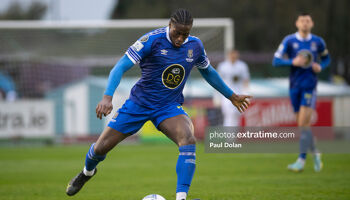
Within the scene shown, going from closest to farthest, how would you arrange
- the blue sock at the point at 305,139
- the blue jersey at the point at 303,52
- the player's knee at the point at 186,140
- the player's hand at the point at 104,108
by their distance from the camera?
1. the player's hand at the point at 104,108
2. the player's knee at the point at 186,140
3. the blue sock at the point at 305,139
4. the blue jersey at the point at 303,52

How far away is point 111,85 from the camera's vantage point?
6.60 meters

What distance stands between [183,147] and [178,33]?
4.39ft

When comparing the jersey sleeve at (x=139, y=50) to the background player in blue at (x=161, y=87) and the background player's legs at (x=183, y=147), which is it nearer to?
the background player in blue at (x=161, y=87)

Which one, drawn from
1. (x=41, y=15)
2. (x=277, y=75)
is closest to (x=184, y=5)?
(x=41, y=15)

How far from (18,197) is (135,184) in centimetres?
205

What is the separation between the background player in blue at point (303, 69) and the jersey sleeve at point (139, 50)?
480 cm

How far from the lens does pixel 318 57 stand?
38.2ft

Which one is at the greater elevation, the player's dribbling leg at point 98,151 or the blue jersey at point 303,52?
the blue jersey at point 303,52

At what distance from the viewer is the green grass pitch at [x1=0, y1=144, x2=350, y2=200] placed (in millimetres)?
8031

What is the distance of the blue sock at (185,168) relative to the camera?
6.54 metres

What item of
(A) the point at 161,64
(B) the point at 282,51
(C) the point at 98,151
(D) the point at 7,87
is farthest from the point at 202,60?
(D) the point at 7,87

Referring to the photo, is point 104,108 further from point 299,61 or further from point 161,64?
point 299,61

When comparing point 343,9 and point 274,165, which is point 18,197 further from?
point 343,9

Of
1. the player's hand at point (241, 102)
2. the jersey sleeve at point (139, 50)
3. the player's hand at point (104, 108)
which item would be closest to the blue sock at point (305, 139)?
the player's hand at point (241, 102)
